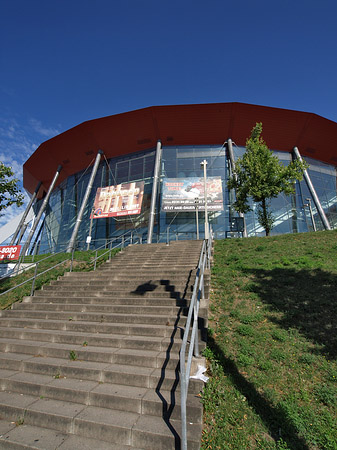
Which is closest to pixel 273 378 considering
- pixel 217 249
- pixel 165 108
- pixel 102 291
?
pixel 102 291

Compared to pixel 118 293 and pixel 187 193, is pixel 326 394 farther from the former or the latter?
pixel 187 193

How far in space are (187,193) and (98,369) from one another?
64.6 feet

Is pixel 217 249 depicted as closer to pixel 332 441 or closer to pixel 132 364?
pixel 132 364

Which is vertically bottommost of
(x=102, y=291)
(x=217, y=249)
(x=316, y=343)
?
(x=316, y=343)

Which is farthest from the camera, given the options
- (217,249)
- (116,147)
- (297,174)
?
(116,147)

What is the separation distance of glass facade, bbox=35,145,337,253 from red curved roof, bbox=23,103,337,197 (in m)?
1.18

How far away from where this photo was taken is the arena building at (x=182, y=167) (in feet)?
74.3

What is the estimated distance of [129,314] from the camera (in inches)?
238

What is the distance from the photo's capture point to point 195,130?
955 inches

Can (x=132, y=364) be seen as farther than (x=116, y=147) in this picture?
No

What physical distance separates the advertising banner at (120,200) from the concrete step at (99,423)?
1925 cm

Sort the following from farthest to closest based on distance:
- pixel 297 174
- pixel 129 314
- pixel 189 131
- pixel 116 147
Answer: pixel 116 147 < pixel 189 131 < pixel 297 174 < pixel 129 314

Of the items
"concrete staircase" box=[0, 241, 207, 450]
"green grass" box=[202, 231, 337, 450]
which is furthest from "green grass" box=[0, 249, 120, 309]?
"green grass" box=[202, 231, 337, 450]

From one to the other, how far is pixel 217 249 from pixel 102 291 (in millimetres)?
6282
